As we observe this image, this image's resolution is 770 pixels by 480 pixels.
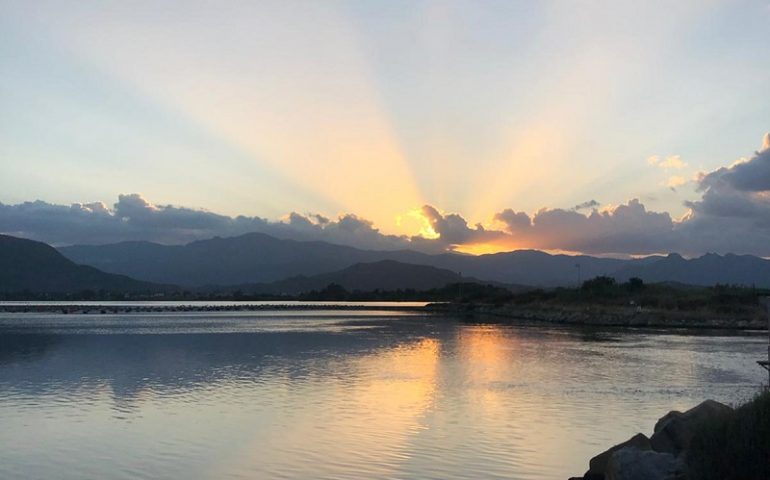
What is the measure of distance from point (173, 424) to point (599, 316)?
65416mm

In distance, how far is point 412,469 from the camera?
12484 millimetres

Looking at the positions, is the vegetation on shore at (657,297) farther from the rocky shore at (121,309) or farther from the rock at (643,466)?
the rock at (643,466)

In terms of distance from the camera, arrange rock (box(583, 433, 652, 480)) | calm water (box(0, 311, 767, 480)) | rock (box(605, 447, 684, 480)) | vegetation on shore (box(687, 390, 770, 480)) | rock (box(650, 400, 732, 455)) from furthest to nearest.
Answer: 1. calm water (box(0, 311, 767, 480))
2. rock (box(583, 433, 652, 480))
3. rock (box(650, 400, 732, 455))
4. rock (box(605, 447, 684, 480))
5. vegetation on shore (box(687, 390, 770, 480))

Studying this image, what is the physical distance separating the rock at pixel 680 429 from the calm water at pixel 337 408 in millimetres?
2031

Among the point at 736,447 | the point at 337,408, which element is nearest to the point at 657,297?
the point at 337,408

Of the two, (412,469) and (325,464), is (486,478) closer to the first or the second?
(412,469)

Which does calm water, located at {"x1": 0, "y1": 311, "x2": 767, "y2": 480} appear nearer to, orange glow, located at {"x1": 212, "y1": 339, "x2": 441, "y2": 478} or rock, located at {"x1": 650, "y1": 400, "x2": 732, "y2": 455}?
orange glow, located at {"x1": 212, "y1": 339, "x2": 441, "y2": 478}

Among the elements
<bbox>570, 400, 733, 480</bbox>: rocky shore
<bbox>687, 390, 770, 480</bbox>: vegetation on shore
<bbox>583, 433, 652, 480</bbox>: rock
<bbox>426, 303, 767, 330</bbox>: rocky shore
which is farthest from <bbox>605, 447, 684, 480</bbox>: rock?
<bbox>426, 303, 767, 330</bbox>: rocky shore

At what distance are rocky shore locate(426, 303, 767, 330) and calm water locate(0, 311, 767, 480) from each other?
3018cm

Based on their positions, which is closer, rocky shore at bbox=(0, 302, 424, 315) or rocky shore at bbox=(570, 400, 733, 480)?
rocky shore at bbox=(570, 400, 733, 480)

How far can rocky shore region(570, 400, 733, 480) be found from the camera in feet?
30.4

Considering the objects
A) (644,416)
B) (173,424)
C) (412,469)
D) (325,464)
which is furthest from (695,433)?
(173,424)

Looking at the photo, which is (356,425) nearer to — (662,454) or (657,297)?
(662,454)

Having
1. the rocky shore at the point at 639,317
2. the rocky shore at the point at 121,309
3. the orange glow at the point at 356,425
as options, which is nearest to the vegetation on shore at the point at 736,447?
the orange glow at the point at 356,425
